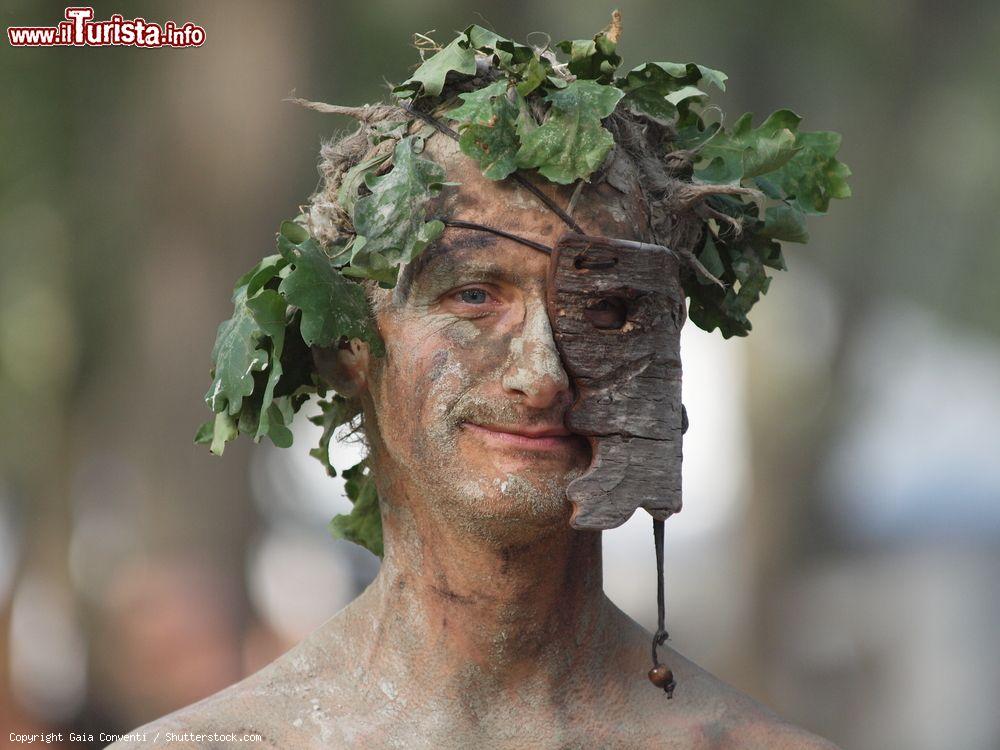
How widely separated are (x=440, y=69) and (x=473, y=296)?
25.1 inches

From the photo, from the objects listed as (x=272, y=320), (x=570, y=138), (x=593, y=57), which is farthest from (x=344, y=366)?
(x=593, y=57)

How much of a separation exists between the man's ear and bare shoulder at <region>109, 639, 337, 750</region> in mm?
778

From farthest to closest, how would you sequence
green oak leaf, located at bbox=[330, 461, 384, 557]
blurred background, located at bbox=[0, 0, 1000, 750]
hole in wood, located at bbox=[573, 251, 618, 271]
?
blurred background, located at bbox=[0, 0, 1000, 750]
green oak leaf, located at bbox=[330, 461, 384, 557]
hole in wood, located at bbox=[573, 251, 618, 271]

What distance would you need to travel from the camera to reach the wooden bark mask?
4297 mm

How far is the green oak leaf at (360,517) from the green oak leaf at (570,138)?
1304mm

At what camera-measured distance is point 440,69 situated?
14.8ft

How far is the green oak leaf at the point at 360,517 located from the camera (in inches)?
205

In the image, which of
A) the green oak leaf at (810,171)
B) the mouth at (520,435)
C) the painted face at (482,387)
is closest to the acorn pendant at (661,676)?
the painted face at (482,387)

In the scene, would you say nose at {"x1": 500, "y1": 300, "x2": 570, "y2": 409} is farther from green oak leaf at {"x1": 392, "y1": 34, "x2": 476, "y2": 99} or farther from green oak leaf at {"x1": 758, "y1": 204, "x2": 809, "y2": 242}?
green oak leaf at {"x1": 758, "y1": 204, "x2": 809, "y2": 242}

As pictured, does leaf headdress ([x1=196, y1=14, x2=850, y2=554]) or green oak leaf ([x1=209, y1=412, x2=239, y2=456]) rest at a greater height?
leaf headdress ([x1=196, y1=14, x2=850, y2=554])

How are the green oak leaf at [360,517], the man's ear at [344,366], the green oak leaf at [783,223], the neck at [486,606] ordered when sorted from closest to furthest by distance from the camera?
1. the neck at [486,606]
2. the man's ear at [344,366]
3. the green oak leaf at [783,223]
4. the green oak leaf at [360,517]

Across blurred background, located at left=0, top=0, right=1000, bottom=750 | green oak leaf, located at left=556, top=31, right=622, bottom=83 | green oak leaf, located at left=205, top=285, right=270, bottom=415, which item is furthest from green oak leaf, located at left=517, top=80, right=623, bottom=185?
blurred background, located at left=0, top=0, right=1000, bottom=750

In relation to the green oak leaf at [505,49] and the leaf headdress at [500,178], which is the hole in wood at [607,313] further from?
the green oak leaf at [505,49]

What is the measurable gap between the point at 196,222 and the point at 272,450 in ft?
7.38
